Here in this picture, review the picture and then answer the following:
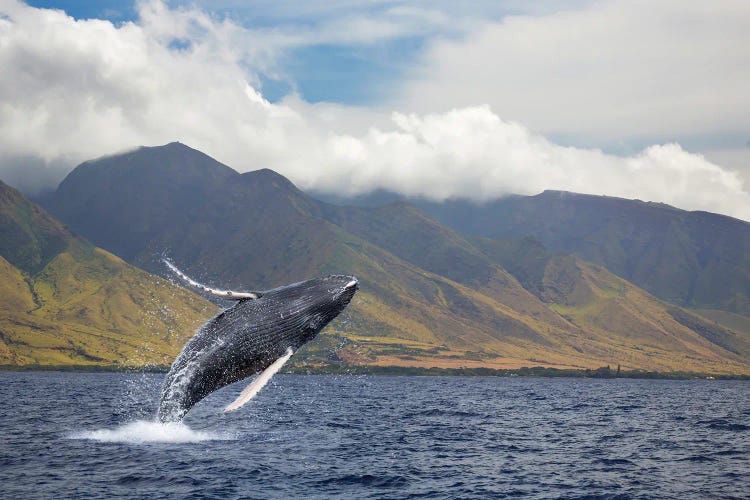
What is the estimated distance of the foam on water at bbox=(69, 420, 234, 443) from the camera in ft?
130

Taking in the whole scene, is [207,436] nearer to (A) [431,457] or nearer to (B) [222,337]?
Answer: (A) [431,457]

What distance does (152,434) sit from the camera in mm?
42250

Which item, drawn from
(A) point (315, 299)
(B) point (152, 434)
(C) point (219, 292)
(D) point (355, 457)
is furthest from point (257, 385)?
(B) point (152, 434)

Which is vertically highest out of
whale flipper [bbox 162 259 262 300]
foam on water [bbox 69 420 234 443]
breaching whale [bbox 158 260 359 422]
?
whale flipper [bbox 162 259 262 300]

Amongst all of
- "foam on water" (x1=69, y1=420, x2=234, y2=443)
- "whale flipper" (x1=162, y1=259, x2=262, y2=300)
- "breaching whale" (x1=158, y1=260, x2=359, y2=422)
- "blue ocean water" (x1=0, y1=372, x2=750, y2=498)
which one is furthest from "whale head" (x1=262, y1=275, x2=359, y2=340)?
"foam on water" (x1=69, y1=420, x2=234, y2=443)

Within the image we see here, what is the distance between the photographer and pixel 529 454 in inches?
1580

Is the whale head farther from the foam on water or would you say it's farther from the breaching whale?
the foam on water

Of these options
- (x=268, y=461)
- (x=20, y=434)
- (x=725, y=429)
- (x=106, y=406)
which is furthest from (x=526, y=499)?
(x=106, y=406)

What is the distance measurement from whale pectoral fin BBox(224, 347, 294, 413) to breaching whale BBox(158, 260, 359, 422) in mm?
56

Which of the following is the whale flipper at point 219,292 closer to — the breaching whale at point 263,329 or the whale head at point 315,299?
the breaching whale at point 263,329

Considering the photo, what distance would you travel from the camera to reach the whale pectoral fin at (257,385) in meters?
19.4

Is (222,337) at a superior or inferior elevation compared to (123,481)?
superior

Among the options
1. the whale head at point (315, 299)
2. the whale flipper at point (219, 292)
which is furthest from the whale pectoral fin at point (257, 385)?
the whale flipper at point (219, 292)

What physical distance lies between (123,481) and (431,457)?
1535 cm
